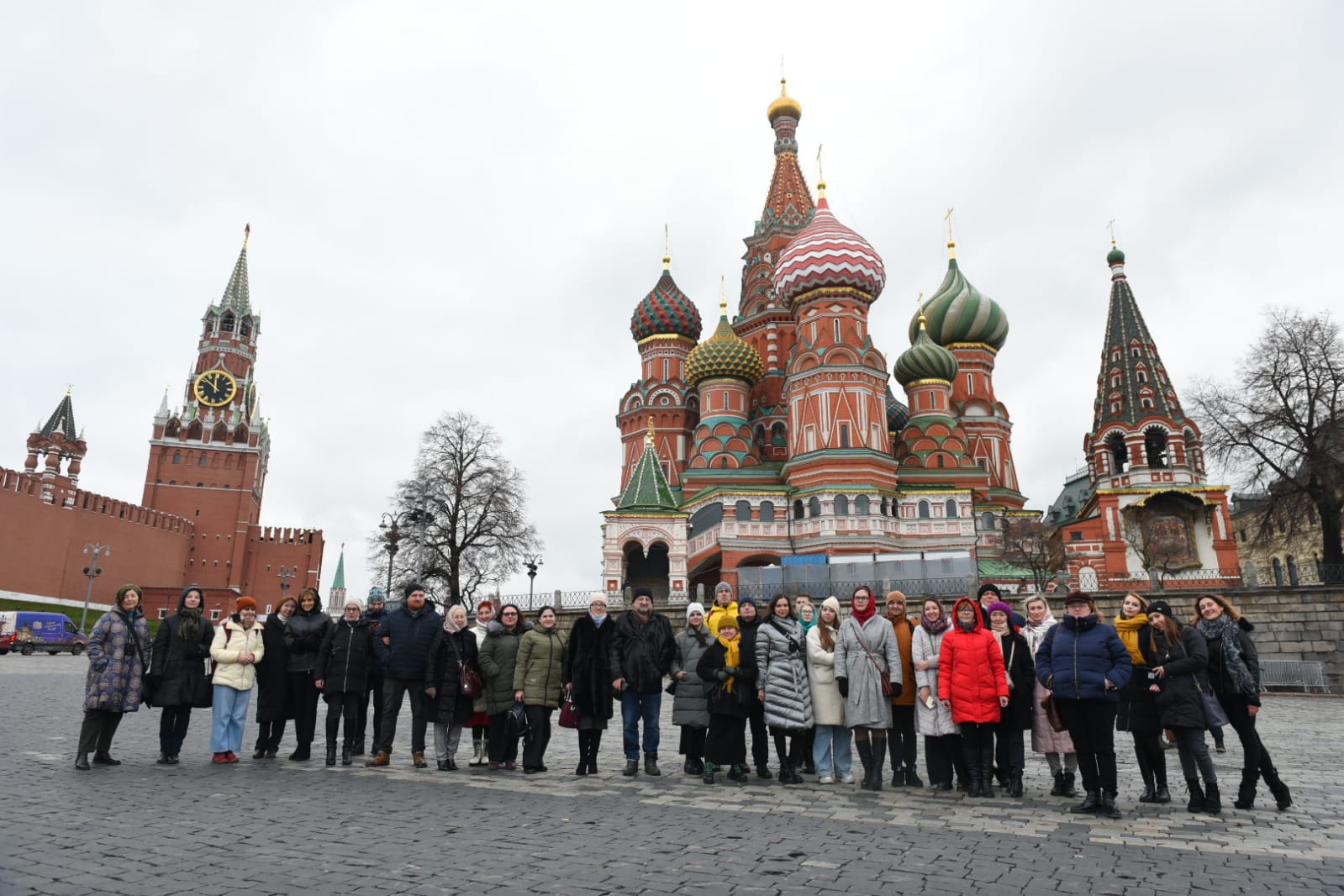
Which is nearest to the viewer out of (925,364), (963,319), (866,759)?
(866,759)

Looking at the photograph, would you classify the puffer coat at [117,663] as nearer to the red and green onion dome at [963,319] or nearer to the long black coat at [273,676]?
the long black coat at [273,676]

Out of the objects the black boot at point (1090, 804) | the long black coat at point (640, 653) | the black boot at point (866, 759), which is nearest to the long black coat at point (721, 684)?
the long black coat at point (640, 653)

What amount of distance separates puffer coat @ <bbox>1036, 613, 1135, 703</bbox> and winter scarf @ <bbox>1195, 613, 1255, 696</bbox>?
0.89m

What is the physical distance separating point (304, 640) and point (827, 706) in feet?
16.7

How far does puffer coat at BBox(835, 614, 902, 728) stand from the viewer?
23.1ft

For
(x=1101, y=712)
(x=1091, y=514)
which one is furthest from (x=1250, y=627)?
(x=1091, y=514)

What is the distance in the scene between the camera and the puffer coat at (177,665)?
7844 millimetres

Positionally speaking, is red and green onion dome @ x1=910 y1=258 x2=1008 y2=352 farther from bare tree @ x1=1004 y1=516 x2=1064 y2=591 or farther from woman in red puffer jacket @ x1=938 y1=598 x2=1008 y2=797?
woman in red puffer jacket @ x1=938 y1=598 x2=1008 y2=797

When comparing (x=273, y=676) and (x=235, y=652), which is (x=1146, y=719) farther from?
(x=235, y=652)

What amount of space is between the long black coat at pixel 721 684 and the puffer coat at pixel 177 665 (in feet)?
15.3

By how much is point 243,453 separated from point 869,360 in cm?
4596

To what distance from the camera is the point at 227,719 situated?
26.2 feet

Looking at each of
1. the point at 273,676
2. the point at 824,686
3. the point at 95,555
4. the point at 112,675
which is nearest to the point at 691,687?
the point at 824,686

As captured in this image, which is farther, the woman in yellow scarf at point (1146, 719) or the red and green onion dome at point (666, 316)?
the red and green onion dome at point (666, 316)
